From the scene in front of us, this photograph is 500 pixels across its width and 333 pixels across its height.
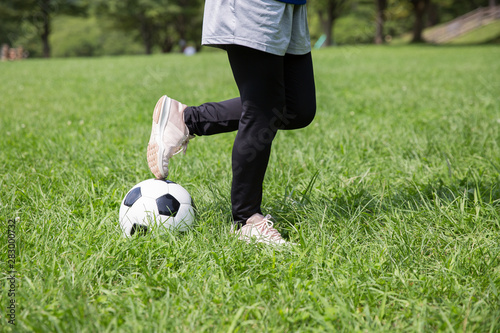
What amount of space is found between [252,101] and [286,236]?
2.60 ft

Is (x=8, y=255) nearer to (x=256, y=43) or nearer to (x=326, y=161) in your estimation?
(x=256, y=43)

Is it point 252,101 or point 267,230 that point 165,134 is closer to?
point 252,101

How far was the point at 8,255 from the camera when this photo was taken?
1831 mm

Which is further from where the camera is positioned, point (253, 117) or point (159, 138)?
point (159, 138)

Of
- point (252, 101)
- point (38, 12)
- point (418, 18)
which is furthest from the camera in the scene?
point (38, 12)

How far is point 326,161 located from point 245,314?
1.92 m

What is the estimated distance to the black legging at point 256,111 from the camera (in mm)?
1841

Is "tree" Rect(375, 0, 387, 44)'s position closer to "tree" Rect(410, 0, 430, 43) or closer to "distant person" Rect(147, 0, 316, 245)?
"tree" Rect(410, 0, 430, 43)

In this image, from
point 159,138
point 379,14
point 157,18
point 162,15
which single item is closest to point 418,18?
point 379,14

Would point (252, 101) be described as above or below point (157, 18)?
above

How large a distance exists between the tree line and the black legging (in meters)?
29.7

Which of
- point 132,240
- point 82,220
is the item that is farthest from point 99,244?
point 82,220

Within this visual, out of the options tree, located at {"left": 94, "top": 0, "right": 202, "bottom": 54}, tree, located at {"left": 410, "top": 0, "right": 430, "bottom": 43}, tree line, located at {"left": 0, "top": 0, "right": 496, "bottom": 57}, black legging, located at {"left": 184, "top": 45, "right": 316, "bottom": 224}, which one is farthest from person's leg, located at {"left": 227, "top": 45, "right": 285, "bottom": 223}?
Result: tree, located at {"left": 94, "top": 0, "right": 202, "bottom": 54}

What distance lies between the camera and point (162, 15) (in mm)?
39250
